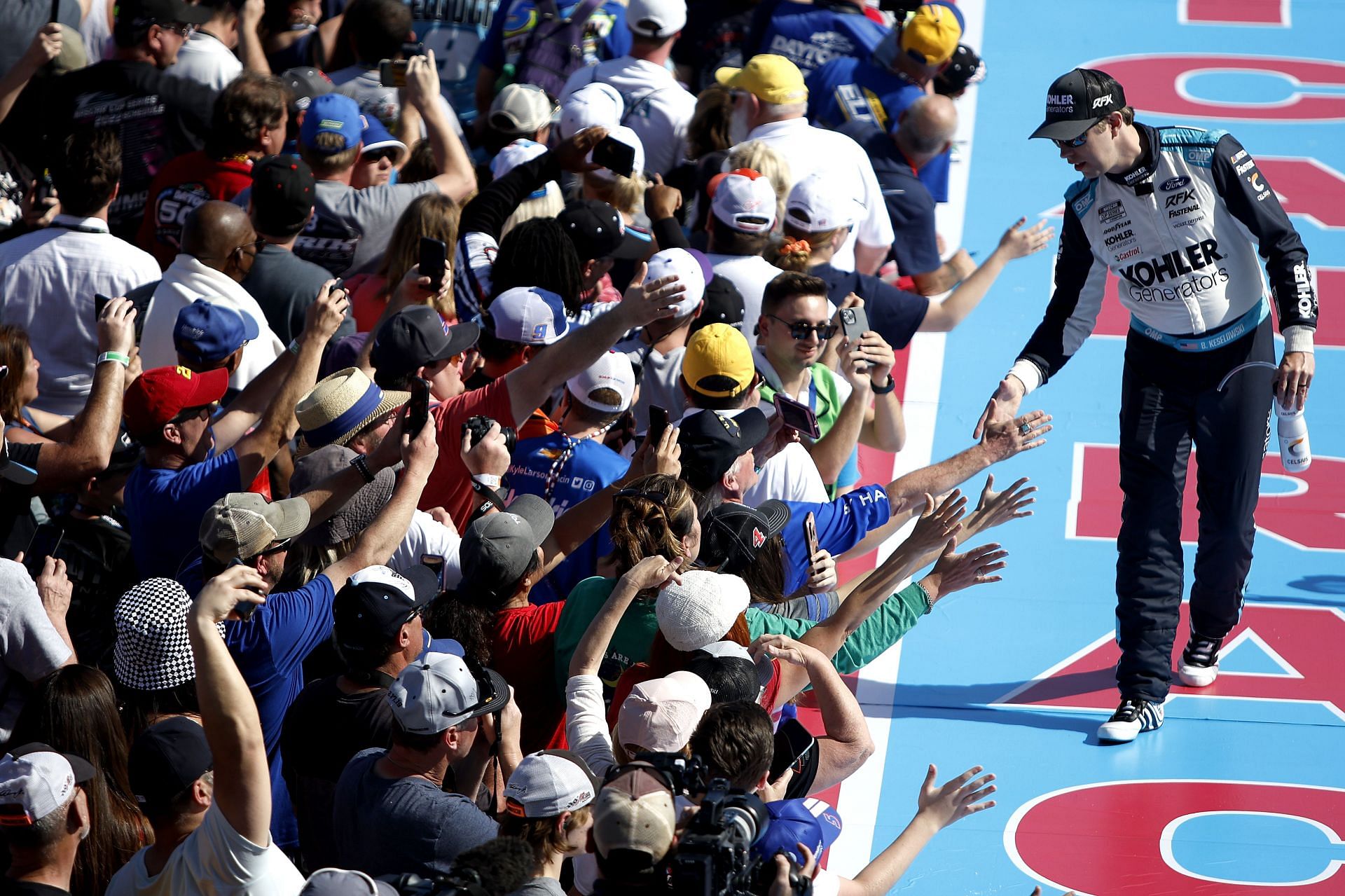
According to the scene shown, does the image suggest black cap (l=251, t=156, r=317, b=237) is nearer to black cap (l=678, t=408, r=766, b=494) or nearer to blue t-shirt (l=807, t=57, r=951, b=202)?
black cap (l=678, t=408, r=766, b=494)

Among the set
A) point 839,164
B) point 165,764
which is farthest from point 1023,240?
point 165,764

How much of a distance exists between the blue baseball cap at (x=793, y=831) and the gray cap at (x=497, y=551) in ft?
3.67

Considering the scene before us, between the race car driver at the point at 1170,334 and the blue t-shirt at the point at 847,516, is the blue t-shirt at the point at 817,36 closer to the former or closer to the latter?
→ the race car driver at the point at 1170,334

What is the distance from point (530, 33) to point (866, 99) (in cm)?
218

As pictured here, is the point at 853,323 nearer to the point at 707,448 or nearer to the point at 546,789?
the point at 707,448

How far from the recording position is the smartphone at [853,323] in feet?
20.0

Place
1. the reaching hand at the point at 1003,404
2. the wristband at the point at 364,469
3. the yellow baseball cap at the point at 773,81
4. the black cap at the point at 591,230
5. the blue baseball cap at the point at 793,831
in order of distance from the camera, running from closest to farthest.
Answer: the blue baseball cap at the point at 793,831 → the wristband at the point at 364,469 → the reaching hand at the point at 1003,404 → the black cap at the point at 591,230 → the yellow baseball cap at the point at 773,81

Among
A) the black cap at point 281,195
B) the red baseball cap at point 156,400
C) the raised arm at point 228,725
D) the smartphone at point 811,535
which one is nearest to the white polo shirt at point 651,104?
the black cap at point 281,195

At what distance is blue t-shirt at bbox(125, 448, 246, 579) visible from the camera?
16.1ft

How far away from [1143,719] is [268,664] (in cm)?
324

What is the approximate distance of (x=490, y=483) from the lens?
493cm

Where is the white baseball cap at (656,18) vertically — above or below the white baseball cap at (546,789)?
above

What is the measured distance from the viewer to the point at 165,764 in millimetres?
3693

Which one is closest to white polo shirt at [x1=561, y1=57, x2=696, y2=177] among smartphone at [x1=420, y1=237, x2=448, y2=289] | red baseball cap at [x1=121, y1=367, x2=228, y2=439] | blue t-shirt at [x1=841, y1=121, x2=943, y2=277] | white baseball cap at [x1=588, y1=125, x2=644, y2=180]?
blue t-shirt at [x1=841, y1=121, x2=943, y2=277]
